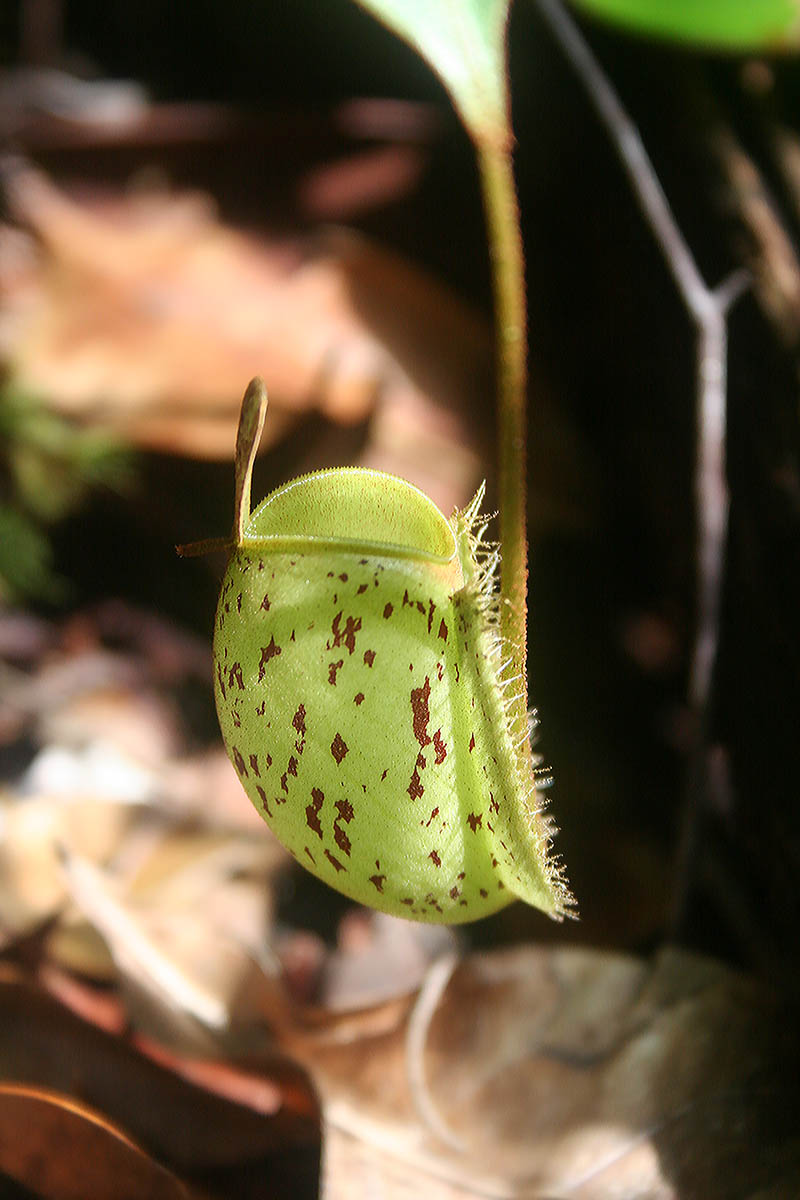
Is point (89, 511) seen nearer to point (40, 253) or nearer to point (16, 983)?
point (40, 253)

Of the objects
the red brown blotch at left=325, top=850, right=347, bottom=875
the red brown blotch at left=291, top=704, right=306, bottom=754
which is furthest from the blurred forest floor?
the red brown blotch at left=291, top=704, right=306, bottom=754

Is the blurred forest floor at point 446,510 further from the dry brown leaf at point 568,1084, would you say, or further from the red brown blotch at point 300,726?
the red brown blotch at point 300,726

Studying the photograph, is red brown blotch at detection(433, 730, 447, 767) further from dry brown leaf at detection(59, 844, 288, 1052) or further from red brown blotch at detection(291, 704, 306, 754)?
dry brown leaf at detection(59, 844, 288, 1052)

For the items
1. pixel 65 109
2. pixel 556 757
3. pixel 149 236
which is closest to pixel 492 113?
pixel 556 757

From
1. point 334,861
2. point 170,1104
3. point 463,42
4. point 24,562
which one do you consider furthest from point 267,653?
point 24,562

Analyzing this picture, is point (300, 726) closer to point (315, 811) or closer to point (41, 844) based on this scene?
point (315, 811)
